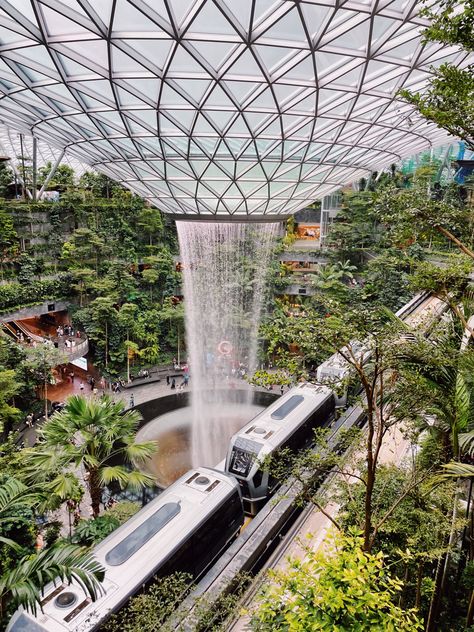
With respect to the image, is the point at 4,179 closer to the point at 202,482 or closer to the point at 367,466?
the point at 202,482

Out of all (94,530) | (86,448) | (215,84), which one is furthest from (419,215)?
(94,530)

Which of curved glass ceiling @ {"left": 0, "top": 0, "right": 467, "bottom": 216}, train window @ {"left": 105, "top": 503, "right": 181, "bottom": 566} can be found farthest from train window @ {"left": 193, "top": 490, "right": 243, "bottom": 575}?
curved glass ceiling @ {"left": 0, "top": 0, "right": 467, "bottom": 216}

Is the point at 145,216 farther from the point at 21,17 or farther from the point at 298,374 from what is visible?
the point at 298,374

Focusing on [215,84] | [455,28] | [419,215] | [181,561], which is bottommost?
[181,561]

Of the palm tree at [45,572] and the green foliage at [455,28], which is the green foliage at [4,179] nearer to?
the palm tree at [45,572]

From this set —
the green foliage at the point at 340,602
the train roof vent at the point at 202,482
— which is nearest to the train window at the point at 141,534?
the train roof vent at the point at 202,482

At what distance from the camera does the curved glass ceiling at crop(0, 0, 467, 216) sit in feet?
48.1

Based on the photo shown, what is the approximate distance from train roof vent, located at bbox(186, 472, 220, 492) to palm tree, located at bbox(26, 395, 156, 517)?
160 cm

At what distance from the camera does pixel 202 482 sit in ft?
48.4

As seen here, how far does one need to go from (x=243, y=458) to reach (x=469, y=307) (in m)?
11.1

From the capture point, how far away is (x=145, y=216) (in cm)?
5191

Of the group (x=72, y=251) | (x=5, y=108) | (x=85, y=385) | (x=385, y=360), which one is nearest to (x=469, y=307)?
(x=385, y=360)

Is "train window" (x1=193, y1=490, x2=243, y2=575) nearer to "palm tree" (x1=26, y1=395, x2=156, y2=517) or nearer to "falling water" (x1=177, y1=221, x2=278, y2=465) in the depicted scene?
"palm tree" (x1=26, y1=395, x2=156, y2=517)

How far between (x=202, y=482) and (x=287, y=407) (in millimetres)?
6953
